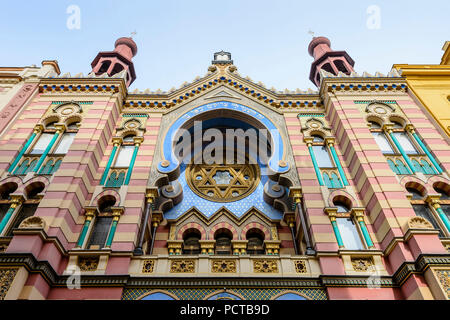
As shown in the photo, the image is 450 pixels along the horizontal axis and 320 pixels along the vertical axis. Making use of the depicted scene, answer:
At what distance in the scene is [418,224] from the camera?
32.9 ft

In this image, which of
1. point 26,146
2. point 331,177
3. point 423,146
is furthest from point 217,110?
point 423,146

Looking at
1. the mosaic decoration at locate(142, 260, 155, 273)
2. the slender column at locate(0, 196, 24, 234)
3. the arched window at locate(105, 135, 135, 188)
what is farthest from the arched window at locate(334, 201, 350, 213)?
the slender column at locate(0, 196, 24, 234)

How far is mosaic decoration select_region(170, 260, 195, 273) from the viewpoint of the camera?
10336 mm

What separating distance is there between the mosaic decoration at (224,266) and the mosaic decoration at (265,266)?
2.20ft

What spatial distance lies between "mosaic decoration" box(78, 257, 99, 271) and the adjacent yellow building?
14350 millimetres

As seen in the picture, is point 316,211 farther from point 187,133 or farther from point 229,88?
point 229,88

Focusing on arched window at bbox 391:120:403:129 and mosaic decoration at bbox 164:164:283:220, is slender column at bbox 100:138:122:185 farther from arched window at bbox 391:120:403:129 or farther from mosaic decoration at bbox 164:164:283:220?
arched window at bbox 391:120:403:129

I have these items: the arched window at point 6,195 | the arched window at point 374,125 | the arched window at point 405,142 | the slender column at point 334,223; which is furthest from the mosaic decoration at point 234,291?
the arched window at point 374,125

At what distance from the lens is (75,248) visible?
1045 centimetres

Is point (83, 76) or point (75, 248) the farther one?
point (83, 76)

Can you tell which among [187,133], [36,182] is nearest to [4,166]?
[36,182]

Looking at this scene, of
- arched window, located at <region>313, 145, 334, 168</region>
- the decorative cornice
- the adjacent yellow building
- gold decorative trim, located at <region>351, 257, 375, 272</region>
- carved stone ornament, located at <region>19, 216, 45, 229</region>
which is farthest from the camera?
the adjacent yellow building

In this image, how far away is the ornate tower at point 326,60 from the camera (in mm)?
20688
